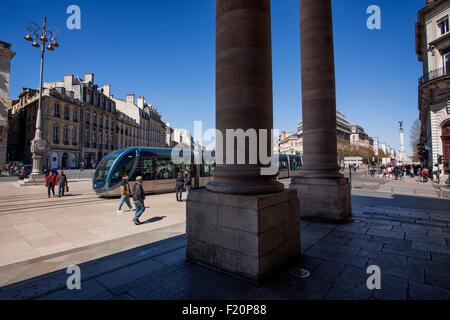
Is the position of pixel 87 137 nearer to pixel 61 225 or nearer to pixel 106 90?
pixel 106 90

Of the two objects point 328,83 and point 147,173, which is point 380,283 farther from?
point 147,173

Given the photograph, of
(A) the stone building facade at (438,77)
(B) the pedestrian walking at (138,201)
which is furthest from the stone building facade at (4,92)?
(A) the stone building facade at (438,77)

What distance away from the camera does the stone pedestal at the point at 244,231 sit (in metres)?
3.34

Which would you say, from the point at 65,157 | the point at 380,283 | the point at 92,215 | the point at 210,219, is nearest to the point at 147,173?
the point at 92,215

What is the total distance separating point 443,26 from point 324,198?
3202cm

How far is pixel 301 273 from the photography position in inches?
141

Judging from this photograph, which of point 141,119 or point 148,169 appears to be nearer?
point 148,169

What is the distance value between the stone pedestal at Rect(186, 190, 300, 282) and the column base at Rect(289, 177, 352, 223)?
2.90m

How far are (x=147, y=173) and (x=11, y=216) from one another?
6976 mm

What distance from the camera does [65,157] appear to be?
146 feet

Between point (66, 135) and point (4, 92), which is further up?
point (4, 92)

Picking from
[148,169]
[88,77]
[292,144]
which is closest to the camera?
[148,169]

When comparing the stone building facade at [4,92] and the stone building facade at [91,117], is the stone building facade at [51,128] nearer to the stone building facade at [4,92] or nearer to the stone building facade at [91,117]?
the stone building facade at [91,117]

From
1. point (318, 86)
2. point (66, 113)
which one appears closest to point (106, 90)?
point (66, 113)
